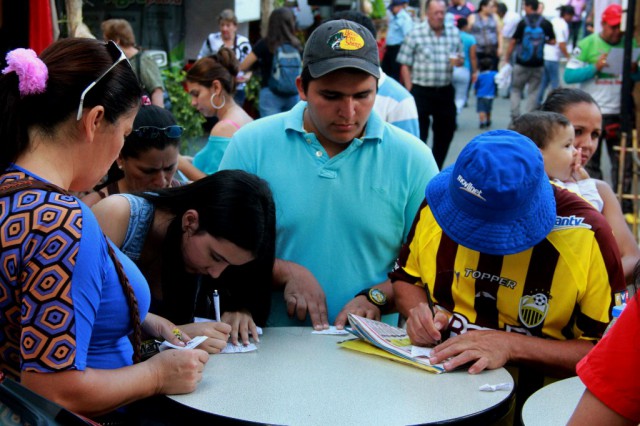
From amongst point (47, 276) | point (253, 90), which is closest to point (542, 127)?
point (47, 276)

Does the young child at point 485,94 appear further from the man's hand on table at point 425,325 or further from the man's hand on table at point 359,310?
the man's hand on table at point 425,325

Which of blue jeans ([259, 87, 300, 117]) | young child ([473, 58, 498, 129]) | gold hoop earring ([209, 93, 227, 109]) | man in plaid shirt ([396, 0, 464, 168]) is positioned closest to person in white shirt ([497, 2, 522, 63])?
young child ([473, 58, 498, 129])

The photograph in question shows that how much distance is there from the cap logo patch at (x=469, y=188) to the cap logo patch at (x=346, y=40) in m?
0.79

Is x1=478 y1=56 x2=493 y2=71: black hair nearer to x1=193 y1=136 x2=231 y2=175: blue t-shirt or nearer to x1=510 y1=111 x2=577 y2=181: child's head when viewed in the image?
x1=193 y1=136 x2=231 y2=175: blue t-shirt

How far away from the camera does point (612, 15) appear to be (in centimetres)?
789

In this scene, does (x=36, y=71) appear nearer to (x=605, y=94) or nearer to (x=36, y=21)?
(x=36, y=21)

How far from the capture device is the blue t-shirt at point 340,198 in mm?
3025

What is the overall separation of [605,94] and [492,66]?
8.53 meters

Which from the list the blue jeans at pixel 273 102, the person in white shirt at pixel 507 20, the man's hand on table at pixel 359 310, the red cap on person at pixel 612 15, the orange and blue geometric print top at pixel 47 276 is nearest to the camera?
the orange and blue geometric print top at pixel 47 276

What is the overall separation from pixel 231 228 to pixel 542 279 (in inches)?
38.3

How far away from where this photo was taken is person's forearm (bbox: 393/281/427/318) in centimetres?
275

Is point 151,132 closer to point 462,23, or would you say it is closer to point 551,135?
point 551,135

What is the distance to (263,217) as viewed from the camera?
8.73 feet

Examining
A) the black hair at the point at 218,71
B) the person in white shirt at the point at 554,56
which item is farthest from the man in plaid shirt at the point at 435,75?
the person in white shirt at the point at 554,56
